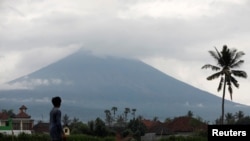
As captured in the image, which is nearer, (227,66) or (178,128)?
(227,66)

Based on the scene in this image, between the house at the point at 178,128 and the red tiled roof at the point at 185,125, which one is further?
the house at the point at 178,128

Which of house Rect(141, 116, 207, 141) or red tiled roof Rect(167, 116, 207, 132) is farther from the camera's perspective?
house Rect(141, 116, 207, 141)

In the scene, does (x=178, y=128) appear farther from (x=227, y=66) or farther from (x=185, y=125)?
(x=227, y=66)

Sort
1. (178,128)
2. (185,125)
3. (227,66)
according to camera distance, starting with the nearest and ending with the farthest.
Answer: (227,66)
(178,128)
(185,125)

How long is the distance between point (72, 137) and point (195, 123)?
1710 inches

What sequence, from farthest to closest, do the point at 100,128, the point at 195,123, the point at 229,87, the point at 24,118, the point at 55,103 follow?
the point at 24,118, the point at 195,123, the point at 100,128, the point at 229,87, the point at 55,103

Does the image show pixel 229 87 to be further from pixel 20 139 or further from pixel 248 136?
pixel 248 136

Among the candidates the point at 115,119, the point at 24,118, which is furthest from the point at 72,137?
the point at 115,119

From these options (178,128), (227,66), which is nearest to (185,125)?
(178,128)

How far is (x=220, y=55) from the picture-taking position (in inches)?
2596

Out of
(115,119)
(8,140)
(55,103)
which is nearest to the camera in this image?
(55,103)

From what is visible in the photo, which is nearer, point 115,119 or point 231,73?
point 231,73

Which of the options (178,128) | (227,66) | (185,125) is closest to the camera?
(227,66)

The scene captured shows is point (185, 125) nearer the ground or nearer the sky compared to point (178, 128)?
nearer the sky
